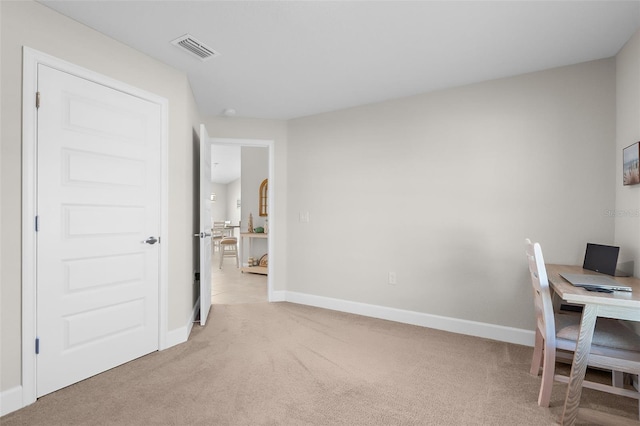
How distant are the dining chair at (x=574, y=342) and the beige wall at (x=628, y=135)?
590mm

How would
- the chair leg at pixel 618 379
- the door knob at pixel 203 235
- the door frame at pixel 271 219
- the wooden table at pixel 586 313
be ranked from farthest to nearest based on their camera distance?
the door frame at pixel 271 219
the door knob at pixel 203 235
the chair leg at pixel 618 379
the wooden table at pixel 586 313

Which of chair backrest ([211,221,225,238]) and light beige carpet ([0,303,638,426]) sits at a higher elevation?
chair backrest ([211,221,225,238])

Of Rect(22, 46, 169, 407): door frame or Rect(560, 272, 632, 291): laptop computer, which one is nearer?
Rect(560, 272, 632, 291): laptop computer

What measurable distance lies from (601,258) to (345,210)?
7.72 feet

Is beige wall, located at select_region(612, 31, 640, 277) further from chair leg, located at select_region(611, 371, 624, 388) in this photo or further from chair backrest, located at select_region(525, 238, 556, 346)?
chair backrest, located at select_region(525, 238, 556, 346)

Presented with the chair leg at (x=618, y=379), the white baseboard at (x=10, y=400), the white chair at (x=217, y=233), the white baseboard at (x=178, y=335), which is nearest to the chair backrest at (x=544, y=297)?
the chair leg at (x=618, y=379)

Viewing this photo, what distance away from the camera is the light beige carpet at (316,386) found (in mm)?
1762

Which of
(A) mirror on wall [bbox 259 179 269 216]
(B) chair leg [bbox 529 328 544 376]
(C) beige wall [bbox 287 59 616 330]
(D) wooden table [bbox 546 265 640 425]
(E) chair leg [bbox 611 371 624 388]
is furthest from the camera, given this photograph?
(A) mirror on wall [bbox 259 179 269 216]

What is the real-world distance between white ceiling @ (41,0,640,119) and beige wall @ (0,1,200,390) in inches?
4.4

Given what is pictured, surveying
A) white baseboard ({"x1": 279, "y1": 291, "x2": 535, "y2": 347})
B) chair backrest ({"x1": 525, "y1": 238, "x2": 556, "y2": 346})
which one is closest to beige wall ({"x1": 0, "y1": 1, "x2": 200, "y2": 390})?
white baseboard ({"x1": 279, "y1": 291, "x2": 535, "y2": 347})

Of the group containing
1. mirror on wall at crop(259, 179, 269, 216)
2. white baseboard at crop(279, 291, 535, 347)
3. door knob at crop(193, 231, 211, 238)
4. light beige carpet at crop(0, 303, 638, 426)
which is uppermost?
mirror on wall at crop(259, 179, 269, 216)

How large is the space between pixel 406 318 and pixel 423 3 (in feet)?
9.29

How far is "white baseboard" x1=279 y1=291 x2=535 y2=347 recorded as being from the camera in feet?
9.25

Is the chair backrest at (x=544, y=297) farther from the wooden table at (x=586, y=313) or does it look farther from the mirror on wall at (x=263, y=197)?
the mirror on wall at (x=263, y=197)
